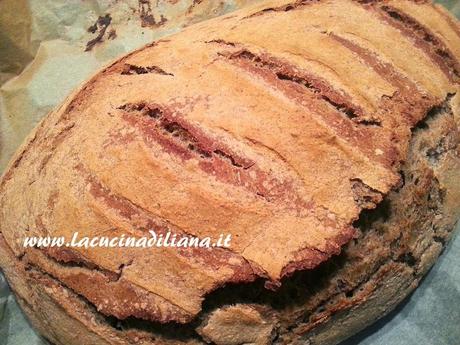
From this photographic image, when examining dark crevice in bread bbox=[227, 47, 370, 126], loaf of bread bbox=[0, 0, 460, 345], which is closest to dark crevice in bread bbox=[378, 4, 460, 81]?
loaf of bread bbox=[0, 0, 460, 345]

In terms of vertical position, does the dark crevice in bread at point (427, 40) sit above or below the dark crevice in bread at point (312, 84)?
above

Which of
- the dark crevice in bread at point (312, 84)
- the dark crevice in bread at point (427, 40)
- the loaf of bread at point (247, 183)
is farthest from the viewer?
the dark crevice in bread at point (427, 40)

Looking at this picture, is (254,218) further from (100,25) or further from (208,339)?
(100,25)

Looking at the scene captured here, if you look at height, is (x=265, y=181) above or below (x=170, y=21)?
above

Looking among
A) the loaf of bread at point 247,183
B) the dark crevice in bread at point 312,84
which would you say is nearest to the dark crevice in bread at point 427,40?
the loaf of bread at point 247,183

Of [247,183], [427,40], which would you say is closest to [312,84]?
[247,183]

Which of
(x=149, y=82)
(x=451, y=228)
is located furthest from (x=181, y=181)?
(x=451, y=228)

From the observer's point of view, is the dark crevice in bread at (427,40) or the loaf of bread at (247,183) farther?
the dark crevice in bread at (427,40)

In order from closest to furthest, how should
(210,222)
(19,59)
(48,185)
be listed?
1. (210,222)
2. (48,185)
3. (19,59)

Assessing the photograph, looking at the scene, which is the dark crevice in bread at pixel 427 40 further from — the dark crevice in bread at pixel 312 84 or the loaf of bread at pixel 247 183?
the dark crevice in bread at pixel 312 84
